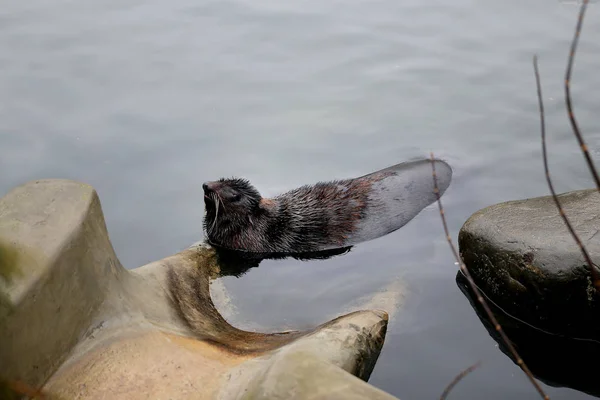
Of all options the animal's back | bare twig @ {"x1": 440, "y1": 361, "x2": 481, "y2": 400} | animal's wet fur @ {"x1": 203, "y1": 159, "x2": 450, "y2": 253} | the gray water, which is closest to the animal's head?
animal's wet fur @ {"x1": 203, "y1": 159, "x2": 450, "y2": 253}

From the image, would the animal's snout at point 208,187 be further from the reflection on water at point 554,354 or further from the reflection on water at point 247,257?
the reflection on water at point 554,354

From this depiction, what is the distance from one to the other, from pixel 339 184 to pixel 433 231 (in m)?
1.21

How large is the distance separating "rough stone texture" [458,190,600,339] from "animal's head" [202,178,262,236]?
245 cm

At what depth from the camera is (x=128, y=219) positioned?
8.12m

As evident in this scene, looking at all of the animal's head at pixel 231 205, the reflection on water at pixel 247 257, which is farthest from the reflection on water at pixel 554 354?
the animal's head at pixel 231 205

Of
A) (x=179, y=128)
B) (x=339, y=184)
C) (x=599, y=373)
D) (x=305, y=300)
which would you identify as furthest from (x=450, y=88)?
(x=599, y=373)

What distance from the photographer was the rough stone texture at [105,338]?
4.20m

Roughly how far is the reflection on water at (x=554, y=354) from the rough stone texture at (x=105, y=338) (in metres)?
1.46

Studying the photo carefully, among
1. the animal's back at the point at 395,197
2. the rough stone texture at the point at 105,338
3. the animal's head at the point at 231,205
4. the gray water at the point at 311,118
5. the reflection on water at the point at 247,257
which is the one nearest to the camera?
the rough stone texture at the point at 105,338

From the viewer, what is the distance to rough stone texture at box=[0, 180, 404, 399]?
4195mm

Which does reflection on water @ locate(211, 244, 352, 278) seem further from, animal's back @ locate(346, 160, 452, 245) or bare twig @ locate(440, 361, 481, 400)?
bare twig @ locate(440, 361, 481, 400)

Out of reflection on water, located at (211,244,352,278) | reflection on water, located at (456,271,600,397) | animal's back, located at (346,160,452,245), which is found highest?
animal's back, located at (346,160,452,245)

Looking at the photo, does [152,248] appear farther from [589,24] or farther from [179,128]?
[589,24]

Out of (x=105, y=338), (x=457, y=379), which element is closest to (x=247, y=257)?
(x=105, y=338)
